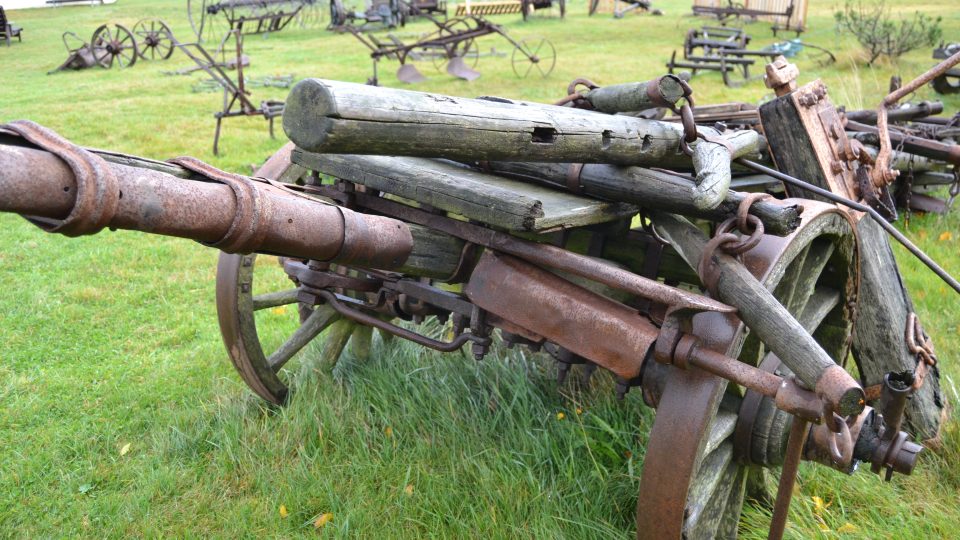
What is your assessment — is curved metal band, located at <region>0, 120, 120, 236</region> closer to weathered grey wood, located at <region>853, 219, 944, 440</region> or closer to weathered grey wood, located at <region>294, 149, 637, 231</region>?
weathered grey wood, located at <region>294, 149, 637, 231</region>

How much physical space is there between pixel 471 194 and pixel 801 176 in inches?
63.2

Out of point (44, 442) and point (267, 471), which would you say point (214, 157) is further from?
point (267, 471)

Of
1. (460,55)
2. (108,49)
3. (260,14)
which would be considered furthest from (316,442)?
(260,14)

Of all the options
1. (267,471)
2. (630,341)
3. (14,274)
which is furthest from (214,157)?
(630,341)

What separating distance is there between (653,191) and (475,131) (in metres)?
0.74

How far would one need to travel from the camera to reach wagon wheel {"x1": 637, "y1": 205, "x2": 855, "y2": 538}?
210cm

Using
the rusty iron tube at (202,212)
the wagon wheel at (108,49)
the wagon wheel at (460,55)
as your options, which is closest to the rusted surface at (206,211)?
the rusty iron tube at (202,212)

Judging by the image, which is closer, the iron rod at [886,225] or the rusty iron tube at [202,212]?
the rusty iron tube at [202,212]

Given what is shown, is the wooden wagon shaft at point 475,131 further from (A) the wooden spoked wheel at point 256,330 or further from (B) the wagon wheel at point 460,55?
(B) the wagon wheel at point 460,55

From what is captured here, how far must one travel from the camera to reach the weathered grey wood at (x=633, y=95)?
2447 mm

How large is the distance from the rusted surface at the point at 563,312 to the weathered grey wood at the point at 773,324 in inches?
9.2

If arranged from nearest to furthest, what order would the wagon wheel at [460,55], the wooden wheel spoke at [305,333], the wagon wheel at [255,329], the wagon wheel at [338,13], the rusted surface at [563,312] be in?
1. the rusted surface at [563,312]
2. the wagon wheel at [255,329]
3. the wooden wheel spoke at [305,333]
4. the wagon wheel at [460,55]
5. the wagon wheel at [338,13]

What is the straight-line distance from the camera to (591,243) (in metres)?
2.83

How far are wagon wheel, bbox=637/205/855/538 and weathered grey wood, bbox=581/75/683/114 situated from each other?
524 mm
